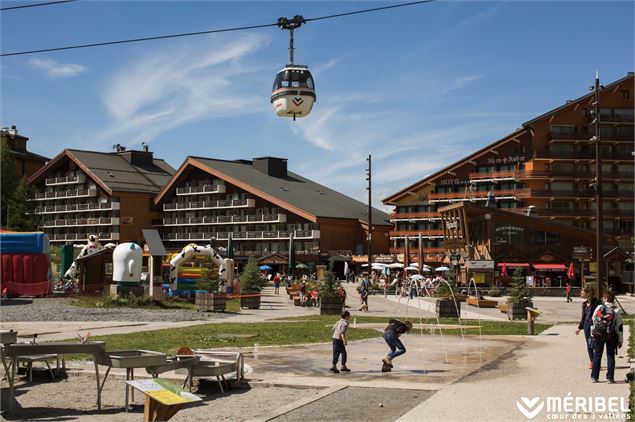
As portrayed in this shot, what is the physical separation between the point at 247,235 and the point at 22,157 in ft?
132

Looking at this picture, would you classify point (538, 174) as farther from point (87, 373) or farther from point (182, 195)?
point (87, 373)

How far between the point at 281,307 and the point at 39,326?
17.0 metres

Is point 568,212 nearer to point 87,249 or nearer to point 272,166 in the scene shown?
point 272,166

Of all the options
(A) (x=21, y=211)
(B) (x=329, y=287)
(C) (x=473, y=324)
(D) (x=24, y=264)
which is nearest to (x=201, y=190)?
(A) (x=21, y=211)

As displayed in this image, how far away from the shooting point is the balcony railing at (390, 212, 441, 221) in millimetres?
89250

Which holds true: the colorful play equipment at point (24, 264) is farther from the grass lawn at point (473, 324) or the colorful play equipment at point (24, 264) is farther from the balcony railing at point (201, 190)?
the balcony railing at point (201, 190)

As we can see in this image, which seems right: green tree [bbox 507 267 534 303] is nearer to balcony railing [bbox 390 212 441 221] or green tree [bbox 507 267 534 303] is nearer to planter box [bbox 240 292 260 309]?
planter box [bbox 240 292 260 309]

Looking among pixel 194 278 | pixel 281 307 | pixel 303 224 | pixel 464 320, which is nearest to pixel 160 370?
pixel 464 320

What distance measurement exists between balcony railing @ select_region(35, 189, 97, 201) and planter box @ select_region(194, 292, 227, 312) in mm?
68924

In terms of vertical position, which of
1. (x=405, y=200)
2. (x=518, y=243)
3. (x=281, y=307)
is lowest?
(x=281, y=307)

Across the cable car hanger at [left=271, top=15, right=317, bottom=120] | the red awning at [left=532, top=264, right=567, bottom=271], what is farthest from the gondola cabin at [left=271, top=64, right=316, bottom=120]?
the red awning at [left=532, top=264, right=567, bottom=271]

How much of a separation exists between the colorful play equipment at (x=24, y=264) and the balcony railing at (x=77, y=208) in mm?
54062

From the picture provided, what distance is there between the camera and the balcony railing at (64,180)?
101 meters

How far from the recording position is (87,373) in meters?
15.0
